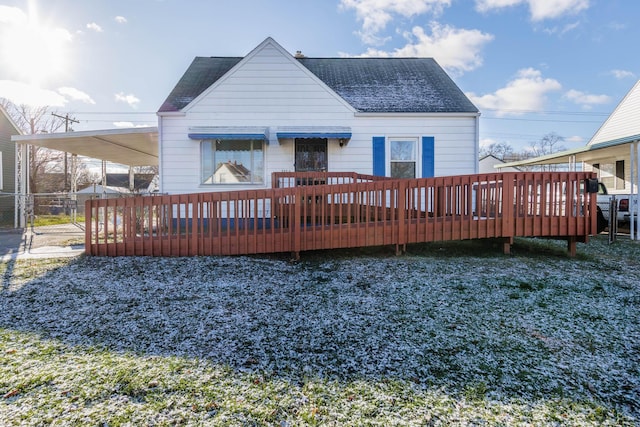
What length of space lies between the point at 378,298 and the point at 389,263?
1613mm

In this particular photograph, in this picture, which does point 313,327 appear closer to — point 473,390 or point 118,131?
point 473,390

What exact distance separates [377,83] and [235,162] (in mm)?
5126

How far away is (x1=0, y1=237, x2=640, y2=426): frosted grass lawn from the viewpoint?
1.80 meters

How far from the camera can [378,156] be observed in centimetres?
876

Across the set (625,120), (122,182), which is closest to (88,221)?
(625,120)

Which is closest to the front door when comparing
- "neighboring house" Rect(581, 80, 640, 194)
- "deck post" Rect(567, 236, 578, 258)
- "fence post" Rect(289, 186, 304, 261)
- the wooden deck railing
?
the wooden deck railing

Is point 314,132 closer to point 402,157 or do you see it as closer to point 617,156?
point 402,157

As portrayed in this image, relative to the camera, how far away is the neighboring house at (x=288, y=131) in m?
8.52

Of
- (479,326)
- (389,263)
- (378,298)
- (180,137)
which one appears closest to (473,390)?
(479,326)

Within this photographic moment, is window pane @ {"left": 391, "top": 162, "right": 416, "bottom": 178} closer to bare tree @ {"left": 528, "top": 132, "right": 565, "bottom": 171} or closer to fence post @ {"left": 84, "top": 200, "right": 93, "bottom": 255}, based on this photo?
fence post @ {"left": 84, "top": 200, "right": 93, "bottom": 255}

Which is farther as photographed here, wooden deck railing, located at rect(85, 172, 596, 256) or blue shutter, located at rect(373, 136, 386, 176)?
blue shutter, located at rect(373, 136, 386, 176)

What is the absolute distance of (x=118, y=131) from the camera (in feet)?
28.3

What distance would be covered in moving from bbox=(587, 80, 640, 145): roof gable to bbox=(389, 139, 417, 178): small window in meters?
10.1

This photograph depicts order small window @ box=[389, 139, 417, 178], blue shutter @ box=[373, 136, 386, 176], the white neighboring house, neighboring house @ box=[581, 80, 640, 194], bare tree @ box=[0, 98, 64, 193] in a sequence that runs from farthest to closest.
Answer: bare tree @ box=[0, 98, 64, 193] → neighboring house @ box=[581, 80, 640, 194] → the white neighboring house → small window @ box=[389, 139, 417, 178] → blue shutter @ box=[373, 136, 386, 176]
